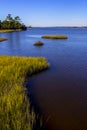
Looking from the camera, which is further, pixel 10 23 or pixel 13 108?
pixel 10 23

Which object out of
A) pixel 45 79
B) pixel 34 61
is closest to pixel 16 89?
pixel 45 79

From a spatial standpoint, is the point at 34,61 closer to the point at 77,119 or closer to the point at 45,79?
the point at 45,79

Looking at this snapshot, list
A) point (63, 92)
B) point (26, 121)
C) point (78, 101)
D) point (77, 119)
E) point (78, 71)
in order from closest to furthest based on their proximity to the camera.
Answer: point (26, 121)
point (77, 119)
point (78, 101)
point (63, 92)
point (78, 71)

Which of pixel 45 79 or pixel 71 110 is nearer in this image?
pixel 71 110

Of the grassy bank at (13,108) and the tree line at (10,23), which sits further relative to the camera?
the tree line at (10,23)

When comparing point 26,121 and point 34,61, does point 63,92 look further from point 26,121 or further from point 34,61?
point 34,61

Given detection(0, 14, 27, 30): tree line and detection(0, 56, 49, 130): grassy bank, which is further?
detection(0, 14, 27, 30): tree line

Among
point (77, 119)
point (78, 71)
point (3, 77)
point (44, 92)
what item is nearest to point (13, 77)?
point (3, 77)

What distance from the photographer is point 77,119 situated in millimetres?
8570

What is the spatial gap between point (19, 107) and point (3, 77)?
454 centimetres

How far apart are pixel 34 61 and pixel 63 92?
593cm

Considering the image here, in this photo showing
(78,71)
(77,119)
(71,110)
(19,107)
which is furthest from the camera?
(78,71)

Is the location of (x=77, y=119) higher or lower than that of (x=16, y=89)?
lower

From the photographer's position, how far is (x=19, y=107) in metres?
7.80
